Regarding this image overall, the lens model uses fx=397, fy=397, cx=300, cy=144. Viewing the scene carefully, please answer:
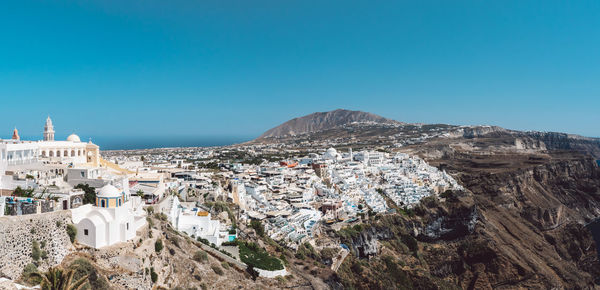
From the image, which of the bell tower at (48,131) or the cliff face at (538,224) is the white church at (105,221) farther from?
the cliff face at (538,224)

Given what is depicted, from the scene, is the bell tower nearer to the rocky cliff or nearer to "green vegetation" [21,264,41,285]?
"green vegetation" [21,264,41,285]

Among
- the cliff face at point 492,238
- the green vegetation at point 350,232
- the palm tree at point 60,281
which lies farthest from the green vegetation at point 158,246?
the green vegetation at point 350,232

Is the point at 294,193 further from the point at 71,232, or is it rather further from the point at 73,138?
the point at 71,232

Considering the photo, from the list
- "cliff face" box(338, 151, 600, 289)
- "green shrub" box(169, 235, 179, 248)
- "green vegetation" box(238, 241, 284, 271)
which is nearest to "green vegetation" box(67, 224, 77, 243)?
"green shrub" box(169, 235, 179, 248)

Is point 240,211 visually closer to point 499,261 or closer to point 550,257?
point 499,261

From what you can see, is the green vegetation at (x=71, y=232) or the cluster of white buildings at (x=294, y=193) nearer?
the green vegetation at (x=71, y=232)

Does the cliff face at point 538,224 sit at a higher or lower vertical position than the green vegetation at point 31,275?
lower
